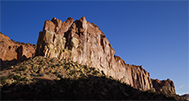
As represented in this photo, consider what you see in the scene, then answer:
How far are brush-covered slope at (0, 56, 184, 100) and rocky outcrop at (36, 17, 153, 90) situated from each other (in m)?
5.21

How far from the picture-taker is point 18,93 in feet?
76.4

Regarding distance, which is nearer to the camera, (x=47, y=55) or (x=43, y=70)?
(x=43, y=70)

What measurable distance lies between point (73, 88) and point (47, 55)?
1502cm

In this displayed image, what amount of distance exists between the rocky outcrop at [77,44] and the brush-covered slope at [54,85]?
5.21 metres

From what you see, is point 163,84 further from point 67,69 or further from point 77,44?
point 67,69

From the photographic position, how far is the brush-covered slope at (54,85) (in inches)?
952

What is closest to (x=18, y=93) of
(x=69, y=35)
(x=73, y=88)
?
(x=73, y=88)

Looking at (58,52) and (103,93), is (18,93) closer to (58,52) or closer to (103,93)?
(103,93)

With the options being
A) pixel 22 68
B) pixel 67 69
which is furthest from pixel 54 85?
pixel 22 68

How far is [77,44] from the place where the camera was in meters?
47.9

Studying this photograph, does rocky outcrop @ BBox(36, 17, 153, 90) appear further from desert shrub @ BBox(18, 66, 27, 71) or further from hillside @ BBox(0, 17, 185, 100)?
desert shrub @ BBox(18, 66, 27, 71)

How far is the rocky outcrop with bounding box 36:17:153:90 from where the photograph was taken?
1656 inches

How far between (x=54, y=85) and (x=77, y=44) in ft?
72.1

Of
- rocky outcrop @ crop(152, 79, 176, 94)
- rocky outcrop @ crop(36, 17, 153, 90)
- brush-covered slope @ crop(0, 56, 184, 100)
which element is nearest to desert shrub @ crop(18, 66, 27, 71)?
brush-covered slope @ crop(0, 56, 184, 100)
